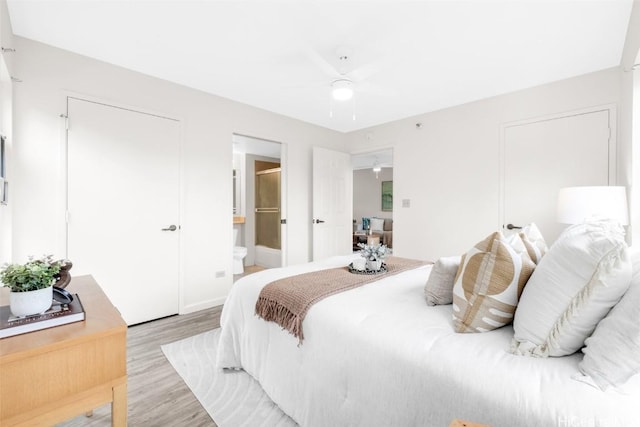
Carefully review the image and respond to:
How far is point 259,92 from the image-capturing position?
128 inches

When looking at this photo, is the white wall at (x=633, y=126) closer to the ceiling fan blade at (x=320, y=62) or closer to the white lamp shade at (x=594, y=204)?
the white lamp shade at (x=594, y=204)

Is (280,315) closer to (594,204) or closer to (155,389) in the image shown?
(155,389)

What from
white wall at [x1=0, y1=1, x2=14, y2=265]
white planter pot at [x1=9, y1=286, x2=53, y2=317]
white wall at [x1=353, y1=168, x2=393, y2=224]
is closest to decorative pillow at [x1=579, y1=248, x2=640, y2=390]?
white planter pot at [x1=9, y1=286, x2=53, y2=317]

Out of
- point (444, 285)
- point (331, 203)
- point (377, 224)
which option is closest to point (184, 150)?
point (331, 203)

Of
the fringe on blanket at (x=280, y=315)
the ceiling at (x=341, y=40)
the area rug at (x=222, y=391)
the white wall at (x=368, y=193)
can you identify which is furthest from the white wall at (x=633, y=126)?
the white wall at (x=368, y=193)

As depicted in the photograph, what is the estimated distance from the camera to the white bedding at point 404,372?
804mm

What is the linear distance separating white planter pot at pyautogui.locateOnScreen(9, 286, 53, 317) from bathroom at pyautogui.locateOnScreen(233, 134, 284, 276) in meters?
4.43

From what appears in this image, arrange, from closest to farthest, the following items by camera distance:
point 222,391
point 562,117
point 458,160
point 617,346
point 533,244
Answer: point 617,346 < point 533,244 < point 222,391 < point 562,117 < point 458,160

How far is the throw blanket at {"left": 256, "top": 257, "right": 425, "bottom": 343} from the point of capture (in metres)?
1.49

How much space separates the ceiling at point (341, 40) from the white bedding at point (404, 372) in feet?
5.81

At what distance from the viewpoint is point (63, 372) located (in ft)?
3.04

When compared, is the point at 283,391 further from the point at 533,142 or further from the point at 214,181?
the point at 533,142

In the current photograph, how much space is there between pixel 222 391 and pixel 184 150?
2.34 m

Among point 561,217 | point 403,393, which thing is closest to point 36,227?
point 403,393
